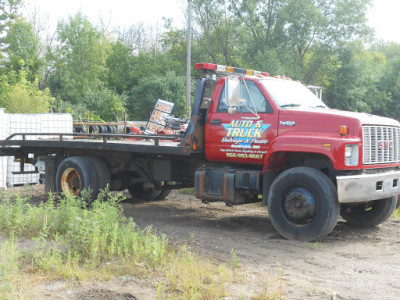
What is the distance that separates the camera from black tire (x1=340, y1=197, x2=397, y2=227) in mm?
8578

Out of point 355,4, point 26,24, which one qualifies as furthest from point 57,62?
point 355,4

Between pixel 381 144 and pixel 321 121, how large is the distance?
3.21 feet

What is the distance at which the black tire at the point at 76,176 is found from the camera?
1005cm

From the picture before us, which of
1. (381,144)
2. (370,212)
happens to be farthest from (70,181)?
(381,144)

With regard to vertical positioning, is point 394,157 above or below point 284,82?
below

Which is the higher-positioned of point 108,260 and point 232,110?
point 232,110

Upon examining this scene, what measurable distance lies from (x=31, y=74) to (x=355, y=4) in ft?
89.4

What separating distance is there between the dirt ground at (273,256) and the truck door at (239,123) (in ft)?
4.10

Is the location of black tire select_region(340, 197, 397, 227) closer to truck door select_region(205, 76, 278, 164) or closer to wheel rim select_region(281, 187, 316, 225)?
wheel rim select_region(281, 187, 316, 225)

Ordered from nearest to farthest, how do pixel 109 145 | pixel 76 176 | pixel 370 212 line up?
pixel 370 212, pixel 109 145, pixel 76 176

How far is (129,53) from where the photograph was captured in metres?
56.3

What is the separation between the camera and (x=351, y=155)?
724cm

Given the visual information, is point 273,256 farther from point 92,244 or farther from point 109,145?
point 109,145

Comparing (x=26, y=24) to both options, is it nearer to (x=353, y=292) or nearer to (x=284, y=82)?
(x=284, y=82)
